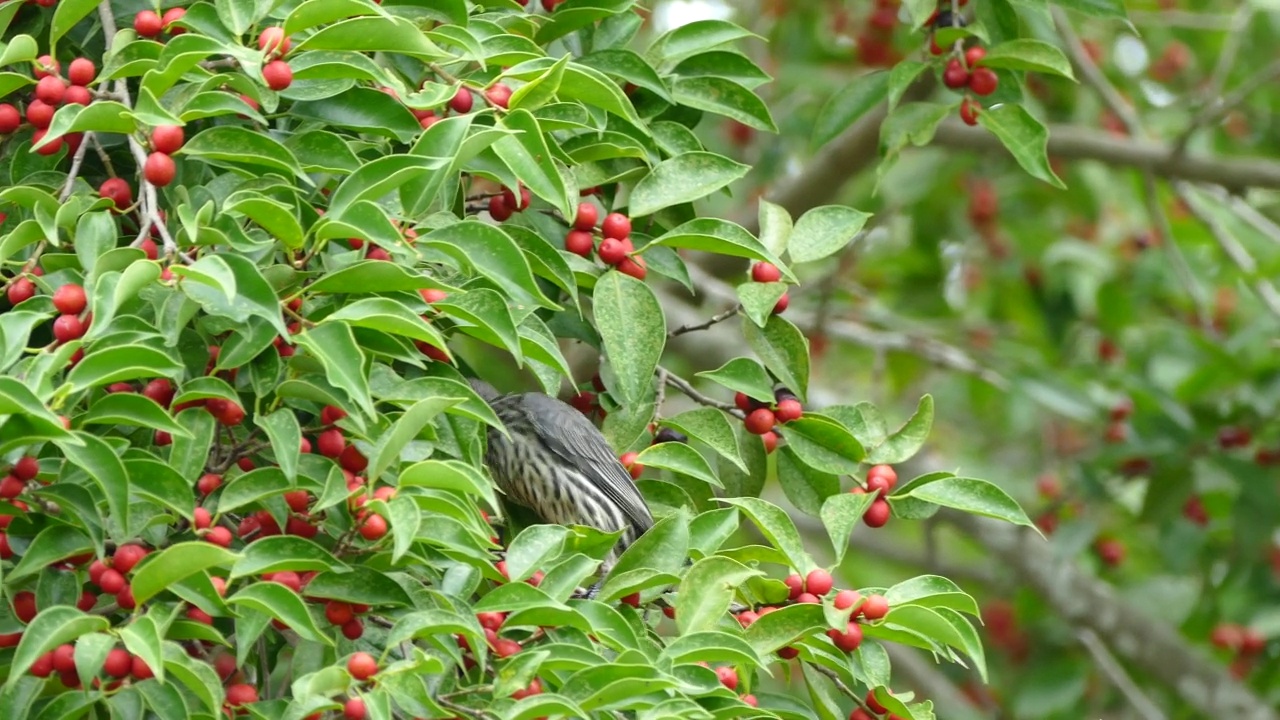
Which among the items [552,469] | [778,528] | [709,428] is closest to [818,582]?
[778,528]

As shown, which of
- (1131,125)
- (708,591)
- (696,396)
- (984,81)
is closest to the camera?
(708,591)

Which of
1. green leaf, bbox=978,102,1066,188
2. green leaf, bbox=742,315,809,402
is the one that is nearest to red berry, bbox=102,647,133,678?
green leaf, bbox=742,315,809,402

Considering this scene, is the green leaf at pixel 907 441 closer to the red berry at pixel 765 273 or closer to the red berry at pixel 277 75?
the red berry at pixel 765 273

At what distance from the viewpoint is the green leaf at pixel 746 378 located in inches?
118

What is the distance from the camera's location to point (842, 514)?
8.75 feet

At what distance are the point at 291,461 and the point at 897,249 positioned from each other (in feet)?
18.5

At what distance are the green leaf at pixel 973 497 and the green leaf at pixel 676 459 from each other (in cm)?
39

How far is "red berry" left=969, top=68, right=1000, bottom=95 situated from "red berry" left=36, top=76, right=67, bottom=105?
2.00m

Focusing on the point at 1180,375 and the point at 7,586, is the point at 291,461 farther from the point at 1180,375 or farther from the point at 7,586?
the point at 1180,375

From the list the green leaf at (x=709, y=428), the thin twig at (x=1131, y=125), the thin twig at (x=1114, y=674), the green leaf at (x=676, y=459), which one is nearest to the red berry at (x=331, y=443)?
the green leaf at (x=676, y=459)

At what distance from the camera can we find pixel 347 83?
2.59 m

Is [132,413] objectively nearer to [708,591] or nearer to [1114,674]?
[708,591]

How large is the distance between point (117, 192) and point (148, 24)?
0.31 metres

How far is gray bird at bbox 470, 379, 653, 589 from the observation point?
3656 mm
